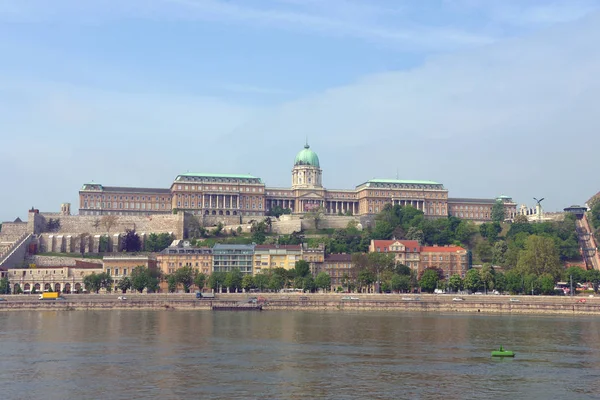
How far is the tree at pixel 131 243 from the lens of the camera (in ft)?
459

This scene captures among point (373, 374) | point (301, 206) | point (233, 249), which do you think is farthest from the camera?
point (301, 206)

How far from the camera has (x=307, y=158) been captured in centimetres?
18850

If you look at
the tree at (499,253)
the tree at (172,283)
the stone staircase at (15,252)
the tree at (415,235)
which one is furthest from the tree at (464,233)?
the stone staircase at (15,252)

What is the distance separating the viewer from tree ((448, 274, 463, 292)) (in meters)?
108

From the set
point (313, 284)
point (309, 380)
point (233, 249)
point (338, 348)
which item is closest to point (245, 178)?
point (233, 249)

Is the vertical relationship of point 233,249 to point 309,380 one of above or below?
above

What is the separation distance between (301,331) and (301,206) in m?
110

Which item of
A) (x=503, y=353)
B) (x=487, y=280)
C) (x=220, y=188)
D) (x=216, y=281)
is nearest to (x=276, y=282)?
(x=216, y=281)

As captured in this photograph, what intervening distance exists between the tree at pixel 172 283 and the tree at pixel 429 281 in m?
34.0

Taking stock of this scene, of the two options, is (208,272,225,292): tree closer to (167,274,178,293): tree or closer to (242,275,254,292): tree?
(242,275,254,292): tree

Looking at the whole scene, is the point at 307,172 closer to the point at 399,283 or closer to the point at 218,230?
the point at 218,230

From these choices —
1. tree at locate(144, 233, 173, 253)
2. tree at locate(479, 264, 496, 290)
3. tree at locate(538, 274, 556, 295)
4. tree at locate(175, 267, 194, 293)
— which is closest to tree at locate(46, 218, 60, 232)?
tree at locate(144, 233, 173, 253)

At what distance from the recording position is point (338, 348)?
56719 mm

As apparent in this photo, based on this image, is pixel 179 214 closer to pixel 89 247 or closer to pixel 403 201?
pixel 89 247
